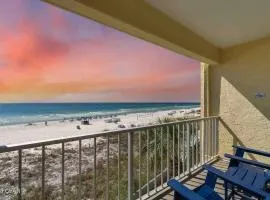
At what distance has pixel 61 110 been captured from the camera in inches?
1543

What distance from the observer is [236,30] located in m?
4.64

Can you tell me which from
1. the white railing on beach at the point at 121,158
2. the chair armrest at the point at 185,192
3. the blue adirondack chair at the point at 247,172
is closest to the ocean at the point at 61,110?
the white railing on beach at the point at 121,158

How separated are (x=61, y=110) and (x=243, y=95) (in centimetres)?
3600

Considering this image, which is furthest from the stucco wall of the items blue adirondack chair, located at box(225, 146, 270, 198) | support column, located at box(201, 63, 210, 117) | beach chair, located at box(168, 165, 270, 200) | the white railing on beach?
beach chair, located at box(168, 165, 270, 200)

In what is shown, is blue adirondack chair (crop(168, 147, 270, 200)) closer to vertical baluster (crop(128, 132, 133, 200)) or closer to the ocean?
vertical baluster (crop(128, 132, 133, 200))

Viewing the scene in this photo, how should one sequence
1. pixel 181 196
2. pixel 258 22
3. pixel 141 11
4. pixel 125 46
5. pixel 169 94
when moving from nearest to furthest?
pixel 181 196, pixel 141 11, pixel 258 22, pixel 125 46, pixel 169 94

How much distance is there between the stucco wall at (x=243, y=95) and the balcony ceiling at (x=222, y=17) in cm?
41

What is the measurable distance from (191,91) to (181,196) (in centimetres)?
3041

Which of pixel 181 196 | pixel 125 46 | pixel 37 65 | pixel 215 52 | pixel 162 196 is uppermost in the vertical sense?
pixel 125 46

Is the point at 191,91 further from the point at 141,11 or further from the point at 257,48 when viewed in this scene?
the point at 141,11

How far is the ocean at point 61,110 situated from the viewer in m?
34.3

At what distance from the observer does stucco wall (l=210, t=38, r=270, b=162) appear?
5.21m

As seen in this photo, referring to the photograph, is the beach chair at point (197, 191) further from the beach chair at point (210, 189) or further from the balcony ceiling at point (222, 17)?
the balcony ceiling at point (222, 17)

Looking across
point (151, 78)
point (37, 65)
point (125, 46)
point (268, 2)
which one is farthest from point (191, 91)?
point (268, 2)
